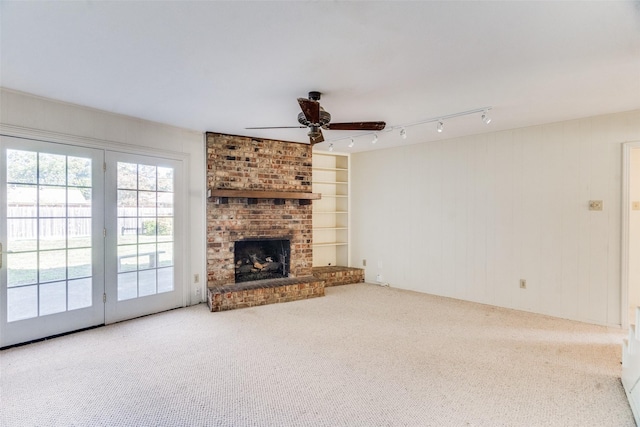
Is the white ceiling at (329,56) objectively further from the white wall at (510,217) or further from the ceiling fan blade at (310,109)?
the white wall at (510,217)

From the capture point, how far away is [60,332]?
11.0 feet

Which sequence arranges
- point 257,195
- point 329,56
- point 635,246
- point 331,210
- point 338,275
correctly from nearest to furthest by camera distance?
point 329,56 → point 635,246 → point 257,195 → point 338,275 → point 331,210

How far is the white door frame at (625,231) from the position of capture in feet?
11.7

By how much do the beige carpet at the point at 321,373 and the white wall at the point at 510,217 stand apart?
0.51 metres

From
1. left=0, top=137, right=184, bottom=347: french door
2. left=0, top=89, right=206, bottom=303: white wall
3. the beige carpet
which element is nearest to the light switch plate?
the beige carpet

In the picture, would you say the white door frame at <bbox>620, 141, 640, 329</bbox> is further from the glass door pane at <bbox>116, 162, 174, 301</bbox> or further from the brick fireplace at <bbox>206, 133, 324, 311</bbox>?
the glass door pane at <bbox>116, 162, 174, 301</bbox>

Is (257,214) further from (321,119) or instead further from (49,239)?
(49,239)

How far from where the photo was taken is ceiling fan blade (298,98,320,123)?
2.61m

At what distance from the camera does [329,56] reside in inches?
90.9

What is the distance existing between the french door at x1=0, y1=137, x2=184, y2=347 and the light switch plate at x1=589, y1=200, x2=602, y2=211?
5152 millimetres

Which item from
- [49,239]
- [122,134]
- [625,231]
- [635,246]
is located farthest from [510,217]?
[49,239]

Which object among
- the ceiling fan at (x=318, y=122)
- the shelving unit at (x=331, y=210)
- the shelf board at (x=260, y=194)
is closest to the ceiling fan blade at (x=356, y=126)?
the ceiling fan at (x=318, y=122)

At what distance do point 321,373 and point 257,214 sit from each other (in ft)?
9.36

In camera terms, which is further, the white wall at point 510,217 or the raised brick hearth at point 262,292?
the raised brick hearth at point 262,292
